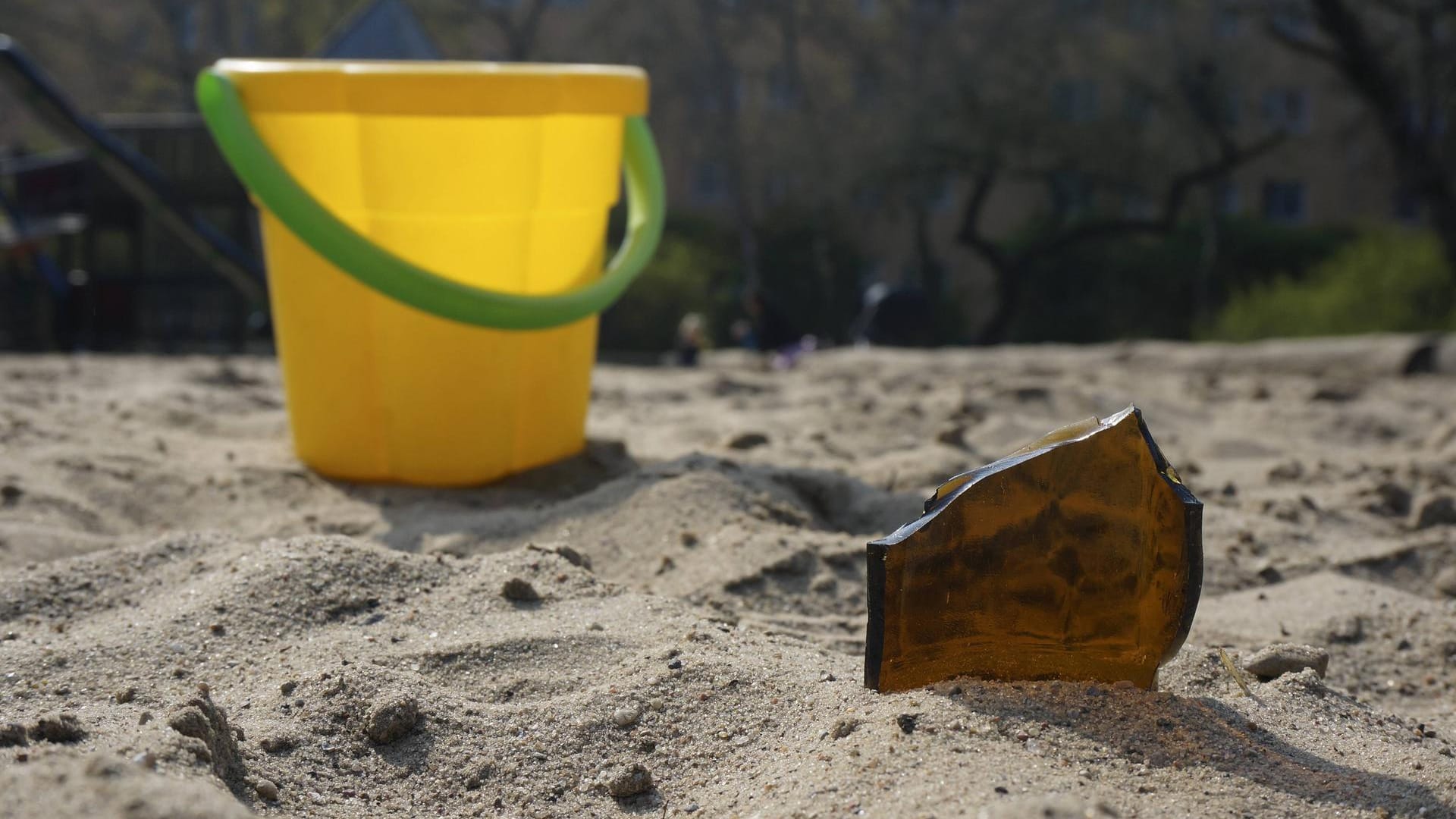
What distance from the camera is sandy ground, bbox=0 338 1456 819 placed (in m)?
1.17

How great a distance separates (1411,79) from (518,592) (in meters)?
12.5

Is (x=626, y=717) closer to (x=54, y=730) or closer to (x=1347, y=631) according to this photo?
(x=54, y=730)

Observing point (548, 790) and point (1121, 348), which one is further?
point (1121, 348)

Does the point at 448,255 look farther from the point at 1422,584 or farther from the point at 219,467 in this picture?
the point at 1422,584

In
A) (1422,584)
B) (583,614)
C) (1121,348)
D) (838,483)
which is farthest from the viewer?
(1121,348)

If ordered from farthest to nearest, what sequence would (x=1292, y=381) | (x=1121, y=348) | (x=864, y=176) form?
(x=864, y=176)
(x=1121, y=348)
(x=1292, y=381)

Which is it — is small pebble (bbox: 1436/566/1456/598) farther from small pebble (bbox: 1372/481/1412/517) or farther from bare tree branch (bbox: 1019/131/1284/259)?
bare tree branch (bbox: 1019/131/1284/259)

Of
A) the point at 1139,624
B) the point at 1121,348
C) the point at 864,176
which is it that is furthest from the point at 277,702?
the point at 864,176

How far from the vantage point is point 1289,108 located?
21.8 meters

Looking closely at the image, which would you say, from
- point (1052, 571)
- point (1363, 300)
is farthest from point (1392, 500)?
point (1363, 300)

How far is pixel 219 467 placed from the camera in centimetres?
247

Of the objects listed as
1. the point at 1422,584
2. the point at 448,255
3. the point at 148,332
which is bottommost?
the point at 148,332

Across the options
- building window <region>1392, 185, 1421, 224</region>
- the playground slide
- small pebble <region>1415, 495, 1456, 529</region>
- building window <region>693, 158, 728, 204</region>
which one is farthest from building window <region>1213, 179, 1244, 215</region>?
small pebble <region>1415, 495, 1456, 529</region>

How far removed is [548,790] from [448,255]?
134 cm
